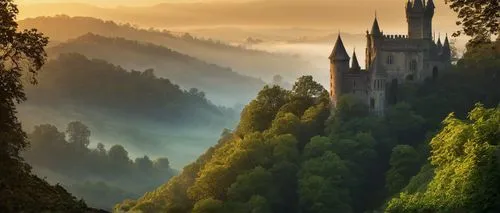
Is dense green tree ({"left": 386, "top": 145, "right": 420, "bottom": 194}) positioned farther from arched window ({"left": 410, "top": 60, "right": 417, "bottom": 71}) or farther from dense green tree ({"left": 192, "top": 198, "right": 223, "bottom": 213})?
dense green tree ({"left": 192, "top": 198, "right": 223, "bottom": 213})

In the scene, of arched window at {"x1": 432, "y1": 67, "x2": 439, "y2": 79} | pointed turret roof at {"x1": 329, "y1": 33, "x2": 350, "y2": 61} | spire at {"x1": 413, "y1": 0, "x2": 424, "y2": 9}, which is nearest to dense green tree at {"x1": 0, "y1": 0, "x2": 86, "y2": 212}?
pointed turret roof at {"x1": 329, "y1": 33, "x2": 350, "y2": 61}

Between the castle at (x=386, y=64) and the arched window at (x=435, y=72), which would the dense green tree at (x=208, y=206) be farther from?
the arched window at (x=435, y=72)

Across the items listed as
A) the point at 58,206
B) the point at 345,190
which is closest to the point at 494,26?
the point at 58,206

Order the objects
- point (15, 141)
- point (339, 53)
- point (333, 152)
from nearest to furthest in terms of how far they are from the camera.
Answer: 1. point (15, 141)
2. point (333, 152)
3. point (339, 53)

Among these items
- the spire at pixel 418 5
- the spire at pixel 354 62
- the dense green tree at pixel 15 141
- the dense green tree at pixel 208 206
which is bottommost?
the dense green tree at pixel 15 141

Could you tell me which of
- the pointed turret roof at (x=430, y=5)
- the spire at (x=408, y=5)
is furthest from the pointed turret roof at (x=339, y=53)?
the pointed turret roof at (x=430, y=5)

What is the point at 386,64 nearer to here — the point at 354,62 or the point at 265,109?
the point at 354,62

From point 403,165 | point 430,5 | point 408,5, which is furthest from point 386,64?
point 403,165

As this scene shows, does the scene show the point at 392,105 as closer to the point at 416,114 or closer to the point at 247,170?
the point at 416,114
